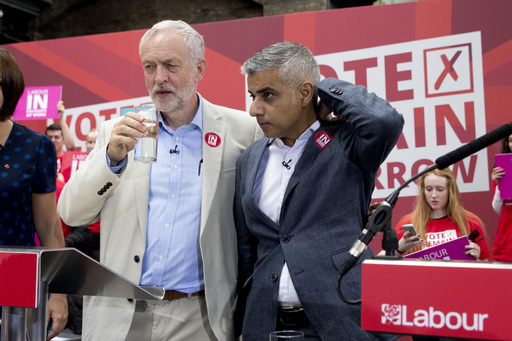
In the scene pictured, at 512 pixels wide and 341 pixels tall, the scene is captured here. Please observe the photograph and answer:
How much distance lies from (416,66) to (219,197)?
3.38 m

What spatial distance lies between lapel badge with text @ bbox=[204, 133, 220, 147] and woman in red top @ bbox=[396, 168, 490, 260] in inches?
86.8

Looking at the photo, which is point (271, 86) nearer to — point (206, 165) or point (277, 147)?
point (277, 147)

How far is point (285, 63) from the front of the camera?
2002 millimetres

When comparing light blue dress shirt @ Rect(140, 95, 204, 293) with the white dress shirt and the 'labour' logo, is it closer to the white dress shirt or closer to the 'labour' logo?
the white dress shirt

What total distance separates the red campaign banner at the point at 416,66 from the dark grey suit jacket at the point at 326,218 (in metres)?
3.10

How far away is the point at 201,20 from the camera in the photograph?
39.4 ft

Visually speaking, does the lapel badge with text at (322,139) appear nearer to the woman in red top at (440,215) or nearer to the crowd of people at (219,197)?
the crowd of people at (219,197)

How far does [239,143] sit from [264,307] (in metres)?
0.74

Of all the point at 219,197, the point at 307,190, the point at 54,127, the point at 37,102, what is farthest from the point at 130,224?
the point at 37,102

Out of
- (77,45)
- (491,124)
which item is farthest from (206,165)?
(77,45)

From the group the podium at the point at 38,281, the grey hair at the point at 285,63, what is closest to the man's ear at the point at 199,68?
the grey hair at the point at 285,63

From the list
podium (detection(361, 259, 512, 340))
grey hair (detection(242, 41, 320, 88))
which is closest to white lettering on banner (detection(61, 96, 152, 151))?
grey hair (detection(242, 41, 320, 88))

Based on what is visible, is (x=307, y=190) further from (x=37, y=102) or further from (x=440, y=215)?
(x=37, y=102)

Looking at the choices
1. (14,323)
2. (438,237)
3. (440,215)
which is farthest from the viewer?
(440,215)
